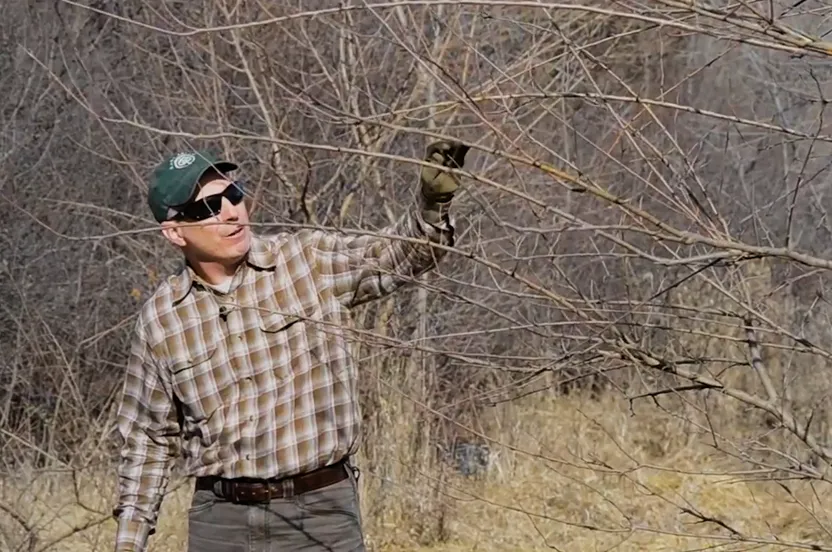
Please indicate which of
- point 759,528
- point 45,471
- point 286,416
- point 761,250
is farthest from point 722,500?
point 761,250

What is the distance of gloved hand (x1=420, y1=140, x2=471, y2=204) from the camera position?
306cm

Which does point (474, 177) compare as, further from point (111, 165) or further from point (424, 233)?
point (111, 165)

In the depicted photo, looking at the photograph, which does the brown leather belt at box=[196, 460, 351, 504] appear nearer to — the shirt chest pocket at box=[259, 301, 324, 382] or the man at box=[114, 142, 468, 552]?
the man at box=[114, 142, 468, 552]

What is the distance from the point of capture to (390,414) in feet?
23.8

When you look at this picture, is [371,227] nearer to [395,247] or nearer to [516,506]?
[516,506]

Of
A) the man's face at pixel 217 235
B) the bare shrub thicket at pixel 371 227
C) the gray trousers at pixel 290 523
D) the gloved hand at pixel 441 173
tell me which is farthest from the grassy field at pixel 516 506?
the gloved hand at pixel 441 173

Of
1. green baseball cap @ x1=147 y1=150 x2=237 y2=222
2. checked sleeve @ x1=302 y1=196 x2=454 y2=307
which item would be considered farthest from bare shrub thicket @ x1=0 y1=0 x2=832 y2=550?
green baseball cap @ x1=147 y1=150 x2=237 y2=222

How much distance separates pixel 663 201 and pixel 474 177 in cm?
76

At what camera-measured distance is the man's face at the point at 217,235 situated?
11.5 feet

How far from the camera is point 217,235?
11.5 ft

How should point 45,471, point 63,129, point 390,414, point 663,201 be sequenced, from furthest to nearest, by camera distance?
1. point 63,129
2. point 390,414
3. point 45,471
4. point 663,201

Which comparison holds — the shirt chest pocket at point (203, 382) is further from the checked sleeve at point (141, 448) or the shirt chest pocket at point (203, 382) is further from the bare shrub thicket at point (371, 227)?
the bare shrub thicket at point (371, 227)

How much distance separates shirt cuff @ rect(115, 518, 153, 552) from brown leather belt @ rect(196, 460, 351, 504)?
0.33 meters

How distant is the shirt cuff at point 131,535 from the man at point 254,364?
0.59ft
